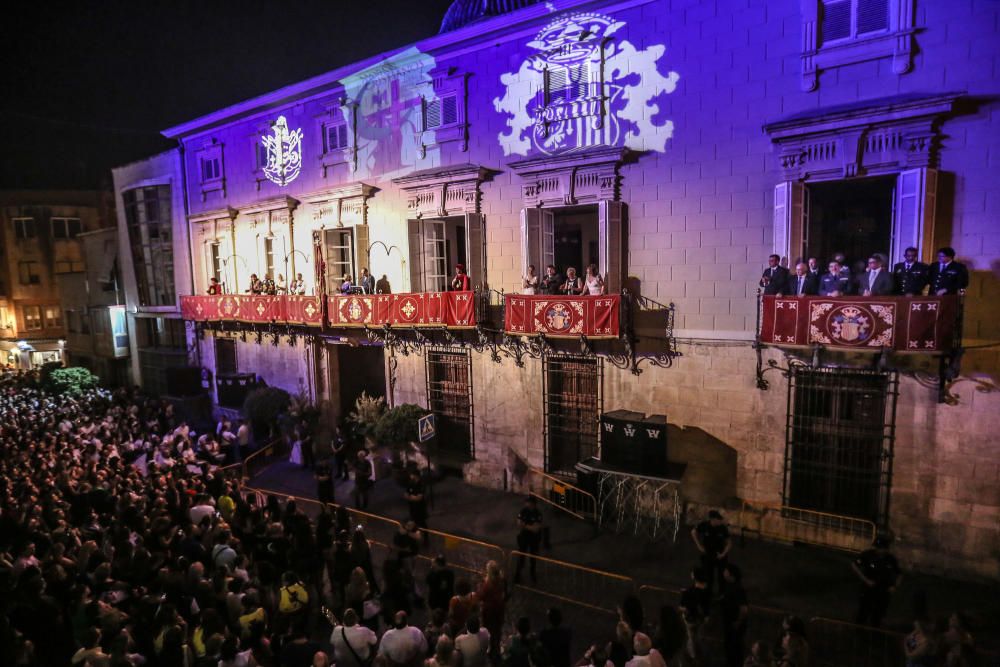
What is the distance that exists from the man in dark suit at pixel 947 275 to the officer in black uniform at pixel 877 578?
4339mm

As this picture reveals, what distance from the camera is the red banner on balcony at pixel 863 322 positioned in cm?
939

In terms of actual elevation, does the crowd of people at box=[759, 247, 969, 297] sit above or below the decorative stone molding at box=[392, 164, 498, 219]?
below

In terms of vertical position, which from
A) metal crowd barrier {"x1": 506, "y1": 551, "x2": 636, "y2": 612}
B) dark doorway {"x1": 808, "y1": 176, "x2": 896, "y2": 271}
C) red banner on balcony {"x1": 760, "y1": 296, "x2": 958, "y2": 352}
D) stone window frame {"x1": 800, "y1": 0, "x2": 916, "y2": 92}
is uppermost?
stone window frame {"x1": 800, "y1": 0, "x2": 916, "y2": 92}

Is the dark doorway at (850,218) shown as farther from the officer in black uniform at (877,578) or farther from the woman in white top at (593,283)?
the officer in black uniform at (877,578)

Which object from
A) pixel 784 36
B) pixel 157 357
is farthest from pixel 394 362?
pixel 157 357

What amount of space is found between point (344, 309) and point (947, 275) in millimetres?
14658

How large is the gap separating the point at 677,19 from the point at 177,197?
22.1 meters

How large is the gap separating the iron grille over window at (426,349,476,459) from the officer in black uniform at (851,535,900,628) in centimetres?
993

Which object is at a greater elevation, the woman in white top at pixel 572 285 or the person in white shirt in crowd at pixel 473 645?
the woman in white top at pixel 572 285

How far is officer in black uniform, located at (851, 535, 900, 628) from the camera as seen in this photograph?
27.2ft

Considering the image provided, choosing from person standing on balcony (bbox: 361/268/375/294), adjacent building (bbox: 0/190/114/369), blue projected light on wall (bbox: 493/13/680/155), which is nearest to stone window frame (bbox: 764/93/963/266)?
blue projected light on wall (bbox: 493/13/680/155)

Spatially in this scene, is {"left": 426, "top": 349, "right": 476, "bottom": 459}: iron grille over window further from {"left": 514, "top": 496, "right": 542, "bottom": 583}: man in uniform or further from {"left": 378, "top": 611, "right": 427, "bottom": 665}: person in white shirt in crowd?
{"left": 378, "top": 611, "right": 427, "bottom": 665}: person in white shirt in crowd

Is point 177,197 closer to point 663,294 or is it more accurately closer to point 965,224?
point 663,294

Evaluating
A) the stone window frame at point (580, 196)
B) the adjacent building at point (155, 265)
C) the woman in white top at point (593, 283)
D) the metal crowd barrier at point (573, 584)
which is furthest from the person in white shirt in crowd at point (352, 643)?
the adjacent building at point (155, 265)
